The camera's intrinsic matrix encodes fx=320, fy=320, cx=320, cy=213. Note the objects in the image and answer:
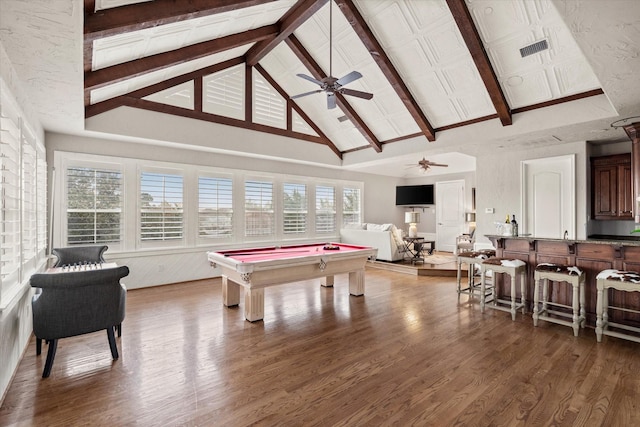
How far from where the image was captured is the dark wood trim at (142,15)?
289cm

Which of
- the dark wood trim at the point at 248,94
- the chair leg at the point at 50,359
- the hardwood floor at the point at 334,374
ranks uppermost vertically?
the dark wood trim at the point at 248,94

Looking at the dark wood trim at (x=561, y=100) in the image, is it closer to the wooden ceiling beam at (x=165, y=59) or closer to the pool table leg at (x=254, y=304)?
the wooden ceiling beam at (x=165, y=59)

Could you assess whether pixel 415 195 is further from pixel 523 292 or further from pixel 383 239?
pixel 523 292

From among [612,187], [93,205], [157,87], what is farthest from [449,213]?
[93,205]

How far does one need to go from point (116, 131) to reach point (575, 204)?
7879mm

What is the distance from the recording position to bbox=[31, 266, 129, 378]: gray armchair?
2.54 metres

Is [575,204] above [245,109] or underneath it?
underneath

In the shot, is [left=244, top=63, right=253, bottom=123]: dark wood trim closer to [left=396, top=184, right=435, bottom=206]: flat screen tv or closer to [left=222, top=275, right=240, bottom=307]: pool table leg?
[left=222, top=275, right=240, bottom=307]: pool table leg

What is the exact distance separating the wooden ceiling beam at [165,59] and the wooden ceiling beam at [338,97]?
702 mm

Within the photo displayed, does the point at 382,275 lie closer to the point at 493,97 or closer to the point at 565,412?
the point at 493,97

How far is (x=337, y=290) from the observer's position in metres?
5.51

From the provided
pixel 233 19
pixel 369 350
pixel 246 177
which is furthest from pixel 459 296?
pixel 233 19

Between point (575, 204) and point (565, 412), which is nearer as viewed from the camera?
point (565, 412)

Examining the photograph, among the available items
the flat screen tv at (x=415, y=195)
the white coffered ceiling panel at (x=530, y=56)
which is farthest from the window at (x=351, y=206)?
the white coffered ceiling panel at (x=530, y=56)
